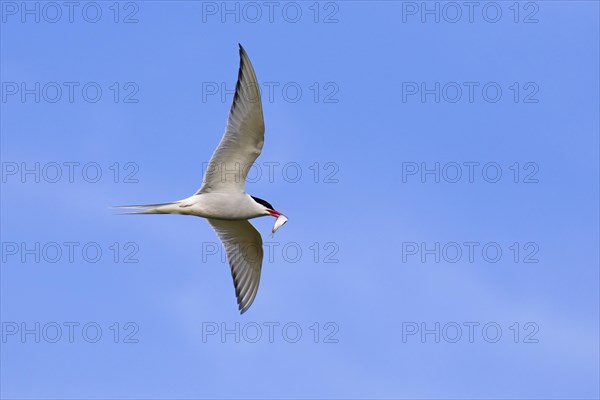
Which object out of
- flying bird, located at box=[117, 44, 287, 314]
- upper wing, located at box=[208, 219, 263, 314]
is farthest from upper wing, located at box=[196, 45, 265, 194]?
upper wing, located at box=[208, 219, 263, 314]

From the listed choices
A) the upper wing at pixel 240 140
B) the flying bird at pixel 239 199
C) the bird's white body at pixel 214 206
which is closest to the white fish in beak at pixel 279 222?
the flying bird at pixel 239 199

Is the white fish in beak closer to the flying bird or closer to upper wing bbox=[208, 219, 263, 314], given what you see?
the flying bird

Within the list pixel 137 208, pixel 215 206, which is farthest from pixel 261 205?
pixel 137 208

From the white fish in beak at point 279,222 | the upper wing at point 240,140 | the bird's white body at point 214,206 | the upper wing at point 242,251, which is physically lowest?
the upper wing at point 242,251

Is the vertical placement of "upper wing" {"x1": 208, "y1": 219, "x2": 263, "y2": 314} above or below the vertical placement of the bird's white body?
below

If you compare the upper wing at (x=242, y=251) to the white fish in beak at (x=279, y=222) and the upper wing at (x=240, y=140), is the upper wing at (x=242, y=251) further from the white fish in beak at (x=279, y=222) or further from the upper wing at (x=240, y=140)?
the upper wing at (x=240, y=140)

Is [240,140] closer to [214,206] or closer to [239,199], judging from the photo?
[239,199]

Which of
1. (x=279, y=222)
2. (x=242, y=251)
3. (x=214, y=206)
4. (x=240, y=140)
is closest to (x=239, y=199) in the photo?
(x=214, y=206)

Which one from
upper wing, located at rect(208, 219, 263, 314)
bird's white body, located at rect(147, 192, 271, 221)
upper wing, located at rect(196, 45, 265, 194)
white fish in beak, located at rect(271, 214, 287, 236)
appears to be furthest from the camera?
upper wing, located at rect(208, 219, 263, 314)
